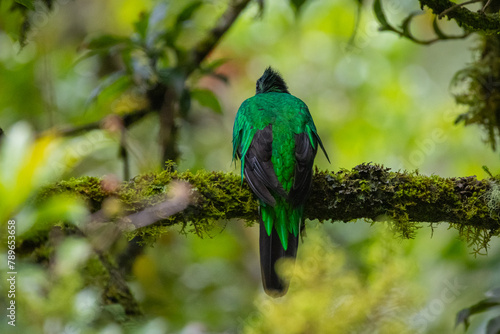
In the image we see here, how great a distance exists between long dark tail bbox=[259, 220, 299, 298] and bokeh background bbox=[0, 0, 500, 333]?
7.8 inches

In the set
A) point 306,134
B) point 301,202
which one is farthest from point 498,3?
point 301,202

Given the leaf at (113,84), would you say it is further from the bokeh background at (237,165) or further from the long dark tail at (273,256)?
the long dark tail at (273,256)

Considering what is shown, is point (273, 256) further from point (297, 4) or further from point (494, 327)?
point (297, 4)

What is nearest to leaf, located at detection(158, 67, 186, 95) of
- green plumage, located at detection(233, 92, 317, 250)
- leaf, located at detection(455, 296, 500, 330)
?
green plumage, located at detection(233, 92, 317, 250)

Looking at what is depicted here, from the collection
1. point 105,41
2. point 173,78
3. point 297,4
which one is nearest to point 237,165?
point 173,78

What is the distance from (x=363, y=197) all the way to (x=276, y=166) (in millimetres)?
585

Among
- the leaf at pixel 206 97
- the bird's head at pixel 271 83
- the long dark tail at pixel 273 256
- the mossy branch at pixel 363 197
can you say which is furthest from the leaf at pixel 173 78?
the long dark tail at pixel 273 256

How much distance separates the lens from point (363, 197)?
288 cm

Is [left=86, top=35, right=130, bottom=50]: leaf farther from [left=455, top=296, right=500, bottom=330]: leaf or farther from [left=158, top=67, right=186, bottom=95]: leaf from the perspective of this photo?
[left=455, top=296, right=500, bottom=330]: leaf

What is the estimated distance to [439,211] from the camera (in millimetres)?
2906

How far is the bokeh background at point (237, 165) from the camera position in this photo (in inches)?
75.0

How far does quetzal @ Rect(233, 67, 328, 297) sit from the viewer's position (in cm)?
298

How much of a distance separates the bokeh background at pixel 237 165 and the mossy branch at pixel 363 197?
228 mm

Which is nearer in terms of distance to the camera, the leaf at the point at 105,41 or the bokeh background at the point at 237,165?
the bokeh background at the point at 237,165
